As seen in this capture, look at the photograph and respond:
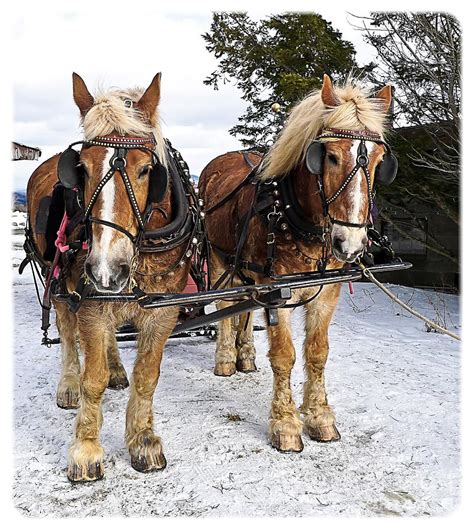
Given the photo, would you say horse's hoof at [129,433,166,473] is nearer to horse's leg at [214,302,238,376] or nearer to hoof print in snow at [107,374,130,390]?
hoof print in snow at [107,374,130,390]

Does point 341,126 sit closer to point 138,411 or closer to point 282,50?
point 138,411

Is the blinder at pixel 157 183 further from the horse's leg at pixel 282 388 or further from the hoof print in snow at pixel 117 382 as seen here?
the hoof print in snow at pixel 117 382

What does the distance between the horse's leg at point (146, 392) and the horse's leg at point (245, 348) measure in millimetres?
1727

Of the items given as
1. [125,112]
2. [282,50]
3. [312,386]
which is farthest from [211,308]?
[125,112]

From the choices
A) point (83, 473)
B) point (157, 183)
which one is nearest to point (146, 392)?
point (83, 473)

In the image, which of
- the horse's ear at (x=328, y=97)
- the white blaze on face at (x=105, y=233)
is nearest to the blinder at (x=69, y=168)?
the white blaze on face at (x=105, y=233)

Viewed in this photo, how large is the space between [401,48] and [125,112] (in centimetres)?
521

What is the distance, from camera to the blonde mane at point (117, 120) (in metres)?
2.45

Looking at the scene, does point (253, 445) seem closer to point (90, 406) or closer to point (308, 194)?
point (90, 406)

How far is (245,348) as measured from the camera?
480cm

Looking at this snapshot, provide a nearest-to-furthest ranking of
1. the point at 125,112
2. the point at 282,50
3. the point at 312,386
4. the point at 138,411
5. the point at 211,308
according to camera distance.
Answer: the point at 125,112 < the point at 138,411 < the point at 312,386 < the point at 211,308 < the point at 282,50

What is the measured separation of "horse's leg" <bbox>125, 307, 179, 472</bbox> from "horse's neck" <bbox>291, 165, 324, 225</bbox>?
1016 mm

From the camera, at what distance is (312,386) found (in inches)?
141

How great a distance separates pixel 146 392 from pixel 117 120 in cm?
161
